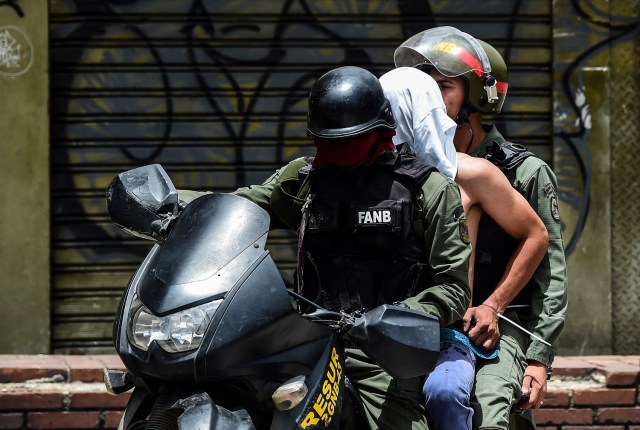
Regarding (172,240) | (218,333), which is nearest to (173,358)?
(218,333)

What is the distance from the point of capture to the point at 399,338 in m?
2.74

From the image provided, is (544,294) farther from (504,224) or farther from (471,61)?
(471,61)

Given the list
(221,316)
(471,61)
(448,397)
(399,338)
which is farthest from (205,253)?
(471,61)

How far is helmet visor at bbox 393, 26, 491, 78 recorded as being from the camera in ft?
13.1

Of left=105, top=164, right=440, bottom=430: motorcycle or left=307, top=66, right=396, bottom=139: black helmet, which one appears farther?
Answer: left=307, top=66, right=396, bottom=139: black helmet

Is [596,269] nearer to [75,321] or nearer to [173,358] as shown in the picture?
[75,321]

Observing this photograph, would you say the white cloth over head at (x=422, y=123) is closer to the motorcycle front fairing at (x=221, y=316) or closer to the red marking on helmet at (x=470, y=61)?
the red marking on helmet at (x=470, y=61)

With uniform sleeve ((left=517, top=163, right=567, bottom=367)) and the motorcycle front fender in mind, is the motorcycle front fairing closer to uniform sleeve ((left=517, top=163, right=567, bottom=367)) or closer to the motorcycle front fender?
the motorcycle front fender

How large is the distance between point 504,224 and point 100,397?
10.2ft

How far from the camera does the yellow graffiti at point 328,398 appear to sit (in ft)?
9.07

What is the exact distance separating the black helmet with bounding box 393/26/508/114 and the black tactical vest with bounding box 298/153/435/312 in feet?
2.71

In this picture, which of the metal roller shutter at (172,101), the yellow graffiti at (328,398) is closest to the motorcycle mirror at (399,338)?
the yellow graffiti at (328,398)

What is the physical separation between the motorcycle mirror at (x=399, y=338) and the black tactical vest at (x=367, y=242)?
37 cm

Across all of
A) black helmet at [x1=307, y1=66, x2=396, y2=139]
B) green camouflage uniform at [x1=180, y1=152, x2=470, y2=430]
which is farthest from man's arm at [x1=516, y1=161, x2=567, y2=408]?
black helmet at [x1=307, y1=66, x2=396, y2=139]
